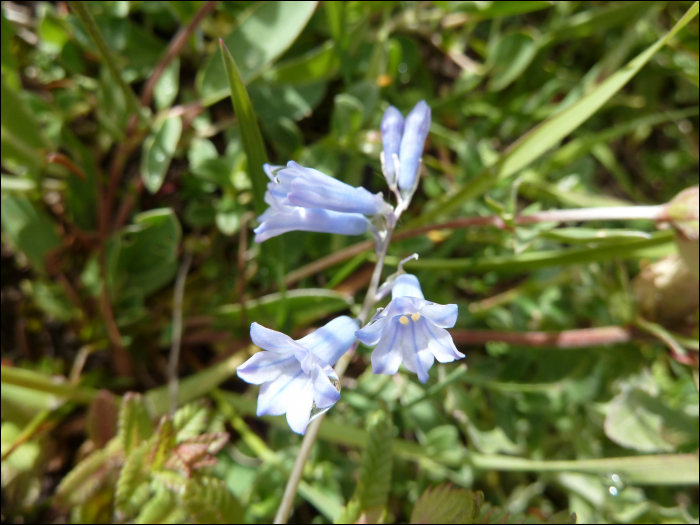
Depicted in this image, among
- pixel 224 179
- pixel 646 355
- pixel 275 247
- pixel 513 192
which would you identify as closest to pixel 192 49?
pixel 224 179

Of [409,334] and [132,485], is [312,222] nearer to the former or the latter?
[409,334]

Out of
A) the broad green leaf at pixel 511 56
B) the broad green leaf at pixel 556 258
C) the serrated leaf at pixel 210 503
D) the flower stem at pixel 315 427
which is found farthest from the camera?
the broad green leaf at pixel 511 56

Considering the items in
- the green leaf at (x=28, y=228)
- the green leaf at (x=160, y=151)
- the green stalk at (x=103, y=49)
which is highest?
the green stalk at (x=103, y=49)

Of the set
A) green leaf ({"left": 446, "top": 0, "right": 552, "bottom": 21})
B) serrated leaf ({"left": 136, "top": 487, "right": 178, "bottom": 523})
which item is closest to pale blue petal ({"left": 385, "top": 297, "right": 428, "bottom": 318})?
serrated leaf ({"left": 136, "top": 487, "right": 178, "bottom": 523})

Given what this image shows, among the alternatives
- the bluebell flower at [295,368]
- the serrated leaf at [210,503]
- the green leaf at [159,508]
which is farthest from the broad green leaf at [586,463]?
the bluebell flower at [295,368]

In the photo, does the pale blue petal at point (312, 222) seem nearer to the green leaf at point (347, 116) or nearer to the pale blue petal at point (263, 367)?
the pale blue petal at point (263, 367)

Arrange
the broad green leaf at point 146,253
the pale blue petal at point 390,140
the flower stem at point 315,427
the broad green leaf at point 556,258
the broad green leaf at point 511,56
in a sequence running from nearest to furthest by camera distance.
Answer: the flower stem at point 315,427 → the pale blue petal at point 390,140 → the broad green leaf at point 556,258 → the broad green leaf at point 146,253 → the broad green leaf at point 511,56

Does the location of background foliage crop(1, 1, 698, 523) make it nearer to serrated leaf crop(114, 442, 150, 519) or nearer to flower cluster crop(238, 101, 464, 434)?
serrated leaf crop(114, 442, 150, 519)
